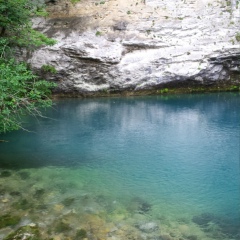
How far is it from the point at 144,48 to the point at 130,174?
19.4m

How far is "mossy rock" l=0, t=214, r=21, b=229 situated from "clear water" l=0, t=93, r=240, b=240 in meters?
0.15

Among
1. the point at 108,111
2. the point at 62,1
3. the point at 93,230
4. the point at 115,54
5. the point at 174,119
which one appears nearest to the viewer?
the point at 93,230

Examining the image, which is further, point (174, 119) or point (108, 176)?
point (174, 119)

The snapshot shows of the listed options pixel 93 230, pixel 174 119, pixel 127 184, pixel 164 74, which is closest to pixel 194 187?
pixel 127 184

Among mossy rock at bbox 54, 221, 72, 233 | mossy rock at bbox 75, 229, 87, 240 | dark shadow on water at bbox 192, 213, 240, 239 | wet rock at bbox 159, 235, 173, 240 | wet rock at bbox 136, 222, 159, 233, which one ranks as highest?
mossy rock at bbox 54, 221, 72, 233

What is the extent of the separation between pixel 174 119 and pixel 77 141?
7074 millimetres

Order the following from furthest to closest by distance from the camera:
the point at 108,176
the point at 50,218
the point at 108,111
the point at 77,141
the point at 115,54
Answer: the point at 115,54 < the point at 108,111 < the point at 77,141 < the point at 108,176 < the point at 50,218

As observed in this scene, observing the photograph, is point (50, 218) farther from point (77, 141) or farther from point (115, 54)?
point (115, 54)

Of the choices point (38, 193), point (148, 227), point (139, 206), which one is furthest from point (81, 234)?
point (38, 193)

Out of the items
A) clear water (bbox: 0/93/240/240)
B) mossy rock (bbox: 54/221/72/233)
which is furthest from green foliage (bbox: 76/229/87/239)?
mossy rock (bbox: 54/221/72/233)

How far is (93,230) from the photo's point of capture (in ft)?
20.9

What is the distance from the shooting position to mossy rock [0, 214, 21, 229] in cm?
644

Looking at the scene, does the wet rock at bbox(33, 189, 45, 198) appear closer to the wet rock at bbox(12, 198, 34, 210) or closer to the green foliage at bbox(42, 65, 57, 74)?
the wet rock at bbox(12, 198, 34, 210)

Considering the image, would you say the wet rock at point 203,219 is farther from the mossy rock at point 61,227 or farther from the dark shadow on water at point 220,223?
the mossy rock at point 61,227
